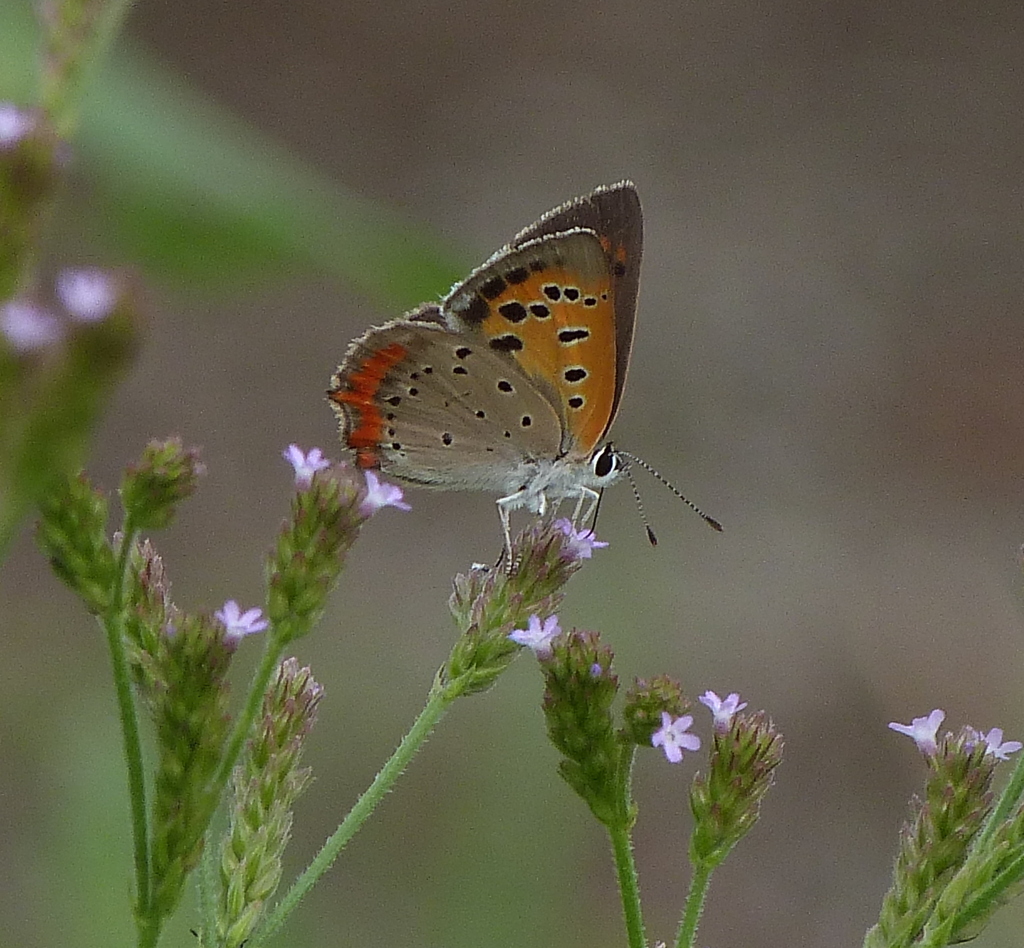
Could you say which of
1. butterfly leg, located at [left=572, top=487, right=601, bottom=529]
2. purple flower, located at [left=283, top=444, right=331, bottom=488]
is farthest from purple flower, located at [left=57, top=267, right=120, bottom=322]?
butterfly leg, located at [left=572, top=487, right=601, bottom=529]

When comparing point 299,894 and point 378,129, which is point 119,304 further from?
point 378,129

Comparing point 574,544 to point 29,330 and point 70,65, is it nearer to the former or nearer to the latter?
point 70,65

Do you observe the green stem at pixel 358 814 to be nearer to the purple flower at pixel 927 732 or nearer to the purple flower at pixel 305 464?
the purple flower at pixel 305 464

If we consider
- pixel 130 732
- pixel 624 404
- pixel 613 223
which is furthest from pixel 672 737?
pixel 624 404

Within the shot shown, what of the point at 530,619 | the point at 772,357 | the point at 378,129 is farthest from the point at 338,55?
the point at 530,619

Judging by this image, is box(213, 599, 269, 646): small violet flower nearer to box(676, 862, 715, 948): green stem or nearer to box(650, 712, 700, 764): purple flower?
box(650, 712, 700, 764): purple flower

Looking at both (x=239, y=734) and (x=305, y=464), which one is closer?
(x=239, y=734)

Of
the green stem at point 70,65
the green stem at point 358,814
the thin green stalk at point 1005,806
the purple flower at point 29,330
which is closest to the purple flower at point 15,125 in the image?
the green stem at point 70,65
